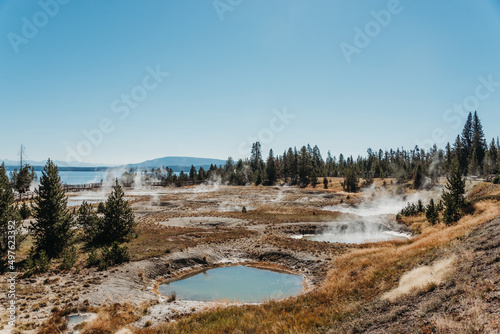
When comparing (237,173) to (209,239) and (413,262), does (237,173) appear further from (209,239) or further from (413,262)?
(413,262)

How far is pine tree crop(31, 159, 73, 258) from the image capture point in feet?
75.0

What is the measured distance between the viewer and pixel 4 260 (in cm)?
2091

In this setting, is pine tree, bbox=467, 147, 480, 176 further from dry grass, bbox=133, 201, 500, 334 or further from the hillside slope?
the hillside slope

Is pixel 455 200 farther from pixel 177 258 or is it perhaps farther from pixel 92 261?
pixel 92 261

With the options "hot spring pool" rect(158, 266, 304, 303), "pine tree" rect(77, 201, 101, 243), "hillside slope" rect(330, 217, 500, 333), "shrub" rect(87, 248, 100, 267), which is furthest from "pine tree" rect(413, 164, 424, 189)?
"shrub" rect(87, 248, 100, 267)

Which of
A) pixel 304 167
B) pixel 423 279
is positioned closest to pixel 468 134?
pixel 304 167

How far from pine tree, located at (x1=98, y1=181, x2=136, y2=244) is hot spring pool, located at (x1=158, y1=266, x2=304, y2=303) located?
1173cm

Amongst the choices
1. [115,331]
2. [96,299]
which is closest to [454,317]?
[115,331]

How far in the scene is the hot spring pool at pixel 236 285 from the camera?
64.9 ft

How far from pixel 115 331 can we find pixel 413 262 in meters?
17.5

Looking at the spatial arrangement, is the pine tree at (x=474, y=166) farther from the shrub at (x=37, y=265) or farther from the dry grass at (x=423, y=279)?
the shrub at (x=37, y=265)

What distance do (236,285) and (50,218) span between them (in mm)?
17324

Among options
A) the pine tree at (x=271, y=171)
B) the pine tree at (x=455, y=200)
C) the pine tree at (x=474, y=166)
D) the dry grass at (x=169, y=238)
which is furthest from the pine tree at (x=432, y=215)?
the pine tree at (x=271, y=171)

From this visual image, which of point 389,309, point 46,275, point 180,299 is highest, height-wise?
point 389,309
